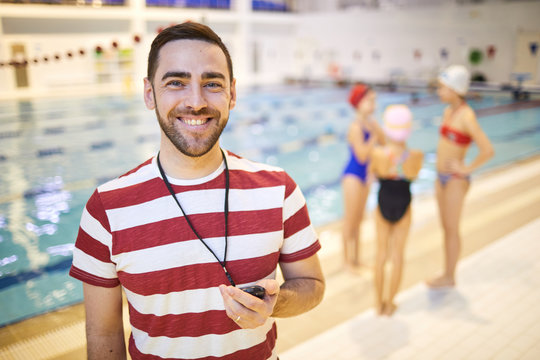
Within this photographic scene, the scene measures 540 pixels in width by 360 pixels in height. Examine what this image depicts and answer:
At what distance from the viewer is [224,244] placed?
1028 mm

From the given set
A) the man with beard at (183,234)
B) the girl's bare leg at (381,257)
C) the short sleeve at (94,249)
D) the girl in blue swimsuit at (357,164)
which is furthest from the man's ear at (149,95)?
the girl in blue swimsuit at (357,164)

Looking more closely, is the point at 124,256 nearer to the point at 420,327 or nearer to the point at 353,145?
the point at 420,327

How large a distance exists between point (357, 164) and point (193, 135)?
7.63 feet

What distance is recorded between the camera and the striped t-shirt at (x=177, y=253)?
1003mm

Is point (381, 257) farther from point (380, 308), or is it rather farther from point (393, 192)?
point (393, 192)

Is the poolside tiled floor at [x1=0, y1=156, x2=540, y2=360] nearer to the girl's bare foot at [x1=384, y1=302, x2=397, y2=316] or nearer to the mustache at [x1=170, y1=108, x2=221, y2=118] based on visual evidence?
the girl's bare foot at [x1=384, y1=302, x2=397, y2=316]

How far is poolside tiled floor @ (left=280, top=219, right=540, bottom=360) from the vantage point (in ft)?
7.46

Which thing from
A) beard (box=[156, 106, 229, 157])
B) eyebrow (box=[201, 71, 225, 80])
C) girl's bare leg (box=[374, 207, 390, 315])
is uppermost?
eyebrow (box=[201, 71, 225, 80])

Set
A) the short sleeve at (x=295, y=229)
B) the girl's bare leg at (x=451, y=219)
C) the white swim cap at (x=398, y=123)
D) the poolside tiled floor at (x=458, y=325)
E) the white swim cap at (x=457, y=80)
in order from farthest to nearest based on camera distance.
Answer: the girl's bare leg at (x=451, y=219) < the white swim cap at (x=457, y=80) < the white swim cap at (x=398, y=123) < the poolside tiled floor at (x=458, y=325) < the short sleeve at (x=295, y=229)

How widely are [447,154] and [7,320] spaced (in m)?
3.07

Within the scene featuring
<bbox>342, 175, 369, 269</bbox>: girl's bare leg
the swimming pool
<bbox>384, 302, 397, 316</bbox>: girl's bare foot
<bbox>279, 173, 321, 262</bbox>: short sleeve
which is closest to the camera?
<bbox>279, 173, 321, 262</bbox>: short sleeve

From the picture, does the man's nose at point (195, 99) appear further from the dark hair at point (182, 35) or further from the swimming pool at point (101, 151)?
the swimming pool at point (101, 151)

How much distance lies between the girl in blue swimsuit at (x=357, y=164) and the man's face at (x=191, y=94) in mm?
2217

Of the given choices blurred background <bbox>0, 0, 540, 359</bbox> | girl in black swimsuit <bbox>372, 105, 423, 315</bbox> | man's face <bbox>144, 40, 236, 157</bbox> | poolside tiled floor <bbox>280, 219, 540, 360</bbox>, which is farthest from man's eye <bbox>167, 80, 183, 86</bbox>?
girl in black swimsuit <bbox>372, 105, 423, 315</bbox>
